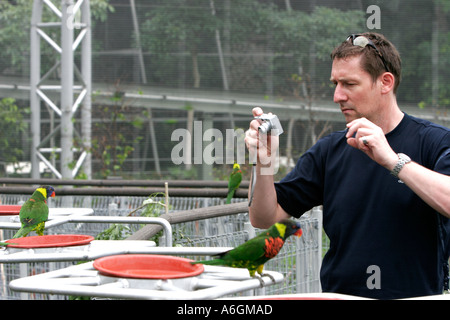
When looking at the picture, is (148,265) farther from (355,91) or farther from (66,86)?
(66,86)

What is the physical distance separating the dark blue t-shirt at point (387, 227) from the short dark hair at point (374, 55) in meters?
0.19

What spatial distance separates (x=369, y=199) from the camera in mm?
2045

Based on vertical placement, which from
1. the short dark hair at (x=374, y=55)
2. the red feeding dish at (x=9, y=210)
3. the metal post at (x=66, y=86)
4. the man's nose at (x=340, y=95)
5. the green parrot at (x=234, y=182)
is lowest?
the red feeding dish at (x=9, y=210)

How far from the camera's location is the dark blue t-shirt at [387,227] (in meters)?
1.96

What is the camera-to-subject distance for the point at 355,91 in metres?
2.08

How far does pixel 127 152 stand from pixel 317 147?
686 centimetres

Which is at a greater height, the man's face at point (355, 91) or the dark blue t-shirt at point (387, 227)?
the man's face at point (355, 91)

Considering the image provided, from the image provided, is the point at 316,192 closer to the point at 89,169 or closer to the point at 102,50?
the point at 89,169

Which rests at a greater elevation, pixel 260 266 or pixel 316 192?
pixel 316 192

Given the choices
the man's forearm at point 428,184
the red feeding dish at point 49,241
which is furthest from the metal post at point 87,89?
the man's forearm at point 428,184

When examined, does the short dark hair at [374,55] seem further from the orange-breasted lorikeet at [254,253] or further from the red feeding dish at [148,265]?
the red feeding dish at [148,265]

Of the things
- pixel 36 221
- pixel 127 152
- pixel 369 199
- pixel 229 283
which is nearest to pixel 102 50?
pixel 127 152

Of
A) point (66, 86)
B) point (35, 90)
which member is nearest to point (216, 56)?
point (66, 86)
